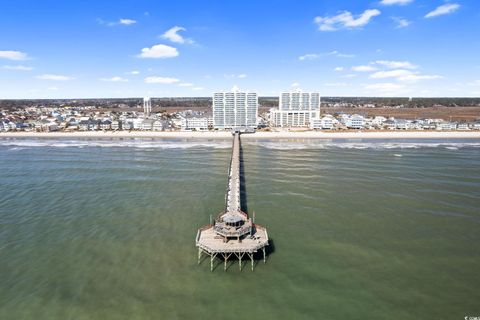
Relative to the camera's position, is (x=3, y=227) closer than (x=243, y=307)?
Result: No

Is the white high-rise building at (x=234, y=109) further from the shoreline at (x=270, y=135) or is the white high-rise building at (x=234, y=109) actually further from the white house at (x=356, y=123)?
the white house at (x=356, y=123)

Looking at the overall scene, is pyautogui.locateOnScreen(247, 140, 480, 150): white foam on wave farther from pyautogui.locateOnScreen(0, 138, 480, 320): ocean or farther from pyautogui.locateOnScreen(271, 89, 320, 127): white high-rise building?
pyautogui.locateOnScreen(271, 89, 320, 127): white high-rise building

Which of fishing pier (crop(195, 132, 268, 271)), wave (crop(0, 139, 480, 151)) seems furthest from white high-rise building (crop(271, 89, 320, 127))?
fishing pier (crop(195, 132, 268, 271))

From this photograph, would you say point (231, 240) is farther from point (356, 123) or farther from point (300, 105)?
point (300, 105)

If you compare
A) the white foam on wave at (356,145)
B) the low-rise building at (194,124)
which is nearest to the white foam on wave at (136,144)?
the white foam on wave at (356,145)

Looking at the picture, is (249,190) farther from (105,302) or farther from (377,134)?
(377,134)

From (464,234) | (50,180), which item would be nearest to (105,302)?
(464,234)
